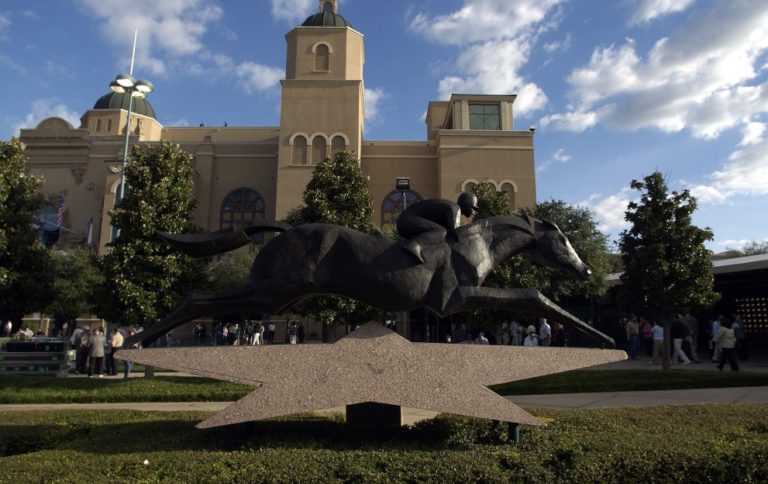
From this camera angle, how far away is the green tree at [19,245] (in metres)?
15.5

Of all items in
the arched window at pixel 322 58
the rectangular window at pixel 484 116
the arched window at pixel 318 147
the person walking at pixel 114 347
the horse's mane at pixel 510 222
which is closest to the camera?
the horse's mane at pixel 510 222

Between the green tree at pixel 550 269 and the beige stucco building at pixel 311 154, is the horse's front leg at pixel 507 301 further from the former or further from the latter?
the beige stucco building at pixel 311 154

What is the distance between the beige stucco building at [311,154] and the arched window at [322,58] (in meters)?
0.07

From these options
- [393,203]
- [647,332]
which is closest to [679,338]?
[647,332]

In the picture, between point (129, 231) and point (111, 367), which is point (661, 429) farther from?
point (111, 367)

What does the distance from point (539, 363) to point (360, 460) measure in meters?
2.65

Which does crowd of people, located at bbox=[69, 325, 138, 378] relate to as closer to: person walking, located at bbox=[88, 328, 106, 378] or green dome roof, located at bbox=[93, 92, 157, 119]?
person walking, located at bbox=[88, 328, 106, 378]

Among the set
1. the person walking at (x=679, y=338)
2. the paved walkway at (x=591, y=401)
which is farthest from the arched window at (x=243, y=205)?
the paved walkway at (x=591, y=401)

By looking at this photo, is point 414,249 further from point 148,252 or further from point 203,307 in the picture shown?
point 148,252

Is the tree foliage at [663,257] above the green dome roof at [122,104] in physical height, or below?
below

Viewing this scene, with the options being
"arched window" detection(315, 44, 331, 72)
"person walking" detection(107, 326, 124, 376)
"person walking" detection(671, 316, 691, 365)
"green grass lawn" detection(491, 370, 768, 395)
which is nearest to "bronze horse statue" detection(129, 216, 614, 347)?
"green grass lawn" detection(491, 370, 768, 395)

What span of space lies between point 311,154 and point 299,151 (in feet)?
2.98

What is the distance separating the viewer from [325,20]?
1687 inches

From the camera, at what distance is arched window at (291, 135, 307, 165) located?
3841 cm
